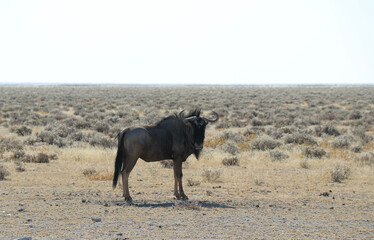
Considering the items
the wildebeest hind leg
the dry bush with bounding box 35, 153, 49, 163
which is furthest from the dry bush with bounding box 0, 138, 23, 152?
the wildebeest hind leg

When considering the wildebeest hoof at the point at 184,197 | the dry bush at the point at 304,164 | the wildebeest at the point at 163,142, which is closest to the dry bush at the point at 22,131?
the dry bush at the point at 304,164

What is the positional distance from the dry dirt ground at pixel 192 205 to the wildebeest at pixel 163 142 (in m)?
0.69

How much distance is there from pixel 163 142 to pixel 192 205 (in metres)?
1.69

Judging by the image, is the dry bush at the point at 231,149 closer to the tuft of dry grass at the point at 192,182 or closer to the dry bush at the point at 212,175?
the dry bush at the point at 212,175

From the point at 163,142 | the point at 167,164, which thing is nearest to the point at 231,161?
the point at 167,164

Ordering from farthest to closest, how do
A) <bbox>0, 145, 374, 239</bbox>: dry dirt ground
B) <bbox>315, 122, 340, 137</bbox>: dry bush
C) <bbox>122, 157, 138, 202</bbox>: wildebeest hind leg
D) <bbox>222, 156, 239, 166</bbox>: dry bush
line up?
1. <bbox>315, 122, 340, 137</bbox>: dry bush
2. <bbox>222, 156, 239, 166</bbox>: dry bush
3. <bbox>122, 157, 138, 202</bbox>: wildebeest hind leg
4. <bbox>0, 145, 374, 239</bbox>: dry dirt ground

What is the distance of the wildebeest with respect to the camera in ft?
33.7

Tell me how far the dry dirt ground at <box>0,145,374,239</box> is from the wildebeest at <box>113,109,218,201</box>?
0.69 m

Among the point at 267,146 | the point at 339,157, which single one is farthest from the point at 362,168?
the point at 267,146

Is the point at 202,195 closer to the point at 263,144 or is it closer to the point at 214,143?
the point at 263,144

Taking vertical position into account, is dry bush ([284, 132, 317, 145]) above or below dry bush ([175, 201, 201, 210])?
below

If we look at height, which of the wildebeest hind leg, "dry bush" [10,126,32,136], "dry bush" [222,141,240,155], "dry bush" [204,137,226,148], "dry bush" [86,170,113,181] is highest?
the wildebeest hind leg

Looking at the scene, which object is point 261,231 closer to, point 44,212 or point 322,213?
point 322,213

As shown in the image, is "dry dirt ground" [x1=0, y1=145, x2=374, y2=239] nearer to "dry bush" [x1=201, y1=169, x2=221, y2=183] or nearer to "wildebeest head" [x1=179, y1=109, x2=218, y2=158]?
"dry bush" [x1=201, y1=169, x2=221, y2=183]
